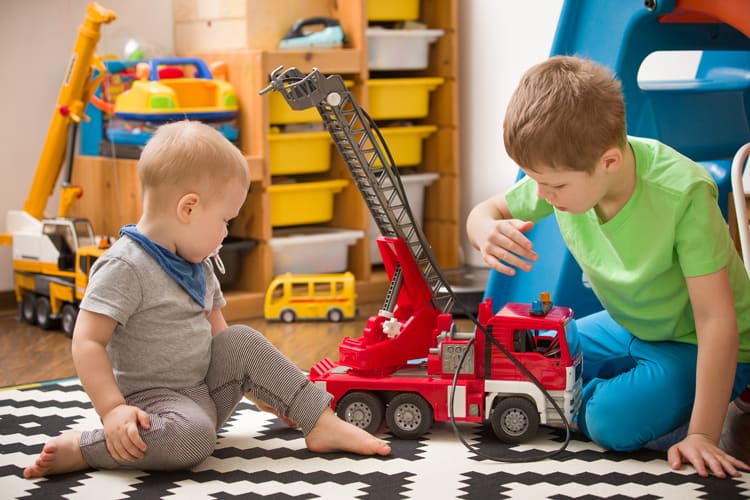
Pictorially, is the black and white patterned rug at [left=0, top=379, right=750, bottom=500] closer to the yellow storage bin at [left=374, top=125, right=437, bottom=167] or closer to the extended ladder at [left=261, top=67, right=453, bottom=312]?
the extended ladder at [left=261, top=67, right=453, bottom=312]

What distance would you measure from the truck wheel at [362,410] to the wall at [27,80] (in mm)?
→ 1456

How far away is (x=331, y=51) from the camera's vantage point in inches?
106

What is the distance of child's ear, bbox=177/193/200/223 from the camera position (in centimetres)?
140

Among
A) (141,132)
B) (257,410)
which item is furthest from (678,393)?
(141,132)

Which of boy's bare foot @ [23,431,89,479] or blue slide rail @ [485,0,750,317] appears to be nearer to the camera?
boy's bare foot @ [23,431,89,479]

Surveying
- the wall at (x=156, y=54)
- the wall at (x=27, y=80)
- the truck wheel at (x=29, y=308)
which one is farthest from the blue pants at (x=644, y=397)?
the wall at (x=27, y=80)

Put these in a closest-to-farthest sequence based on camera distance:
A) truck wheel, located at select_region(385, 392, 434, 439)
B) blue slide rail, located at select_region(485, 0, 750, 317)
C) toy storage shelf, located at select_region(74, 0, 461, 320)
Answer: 1. truck wheel, located at select_region(385, 392, 434, 439)
2. blue slide rail, located at select_region(485, 0, 750, 317)
3. toy storage shelf, located at select_region(74, 0, 461, 320)

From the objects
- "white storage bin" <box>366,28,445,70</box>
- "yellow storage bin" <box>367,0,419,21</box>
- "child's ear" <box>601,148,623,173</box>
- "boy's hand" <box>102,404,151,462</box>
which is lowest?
"boy's hand" <box>102,404,151,462</box>

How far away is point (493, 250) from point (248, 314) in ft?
4.06

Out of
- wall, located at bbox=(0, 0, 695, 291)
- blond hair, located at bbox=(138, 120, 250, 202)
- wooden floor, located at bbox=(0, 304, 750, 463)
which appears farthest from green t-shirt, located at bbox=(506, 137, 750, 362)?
wall, located at bbox=(0, 0, 695, 291)

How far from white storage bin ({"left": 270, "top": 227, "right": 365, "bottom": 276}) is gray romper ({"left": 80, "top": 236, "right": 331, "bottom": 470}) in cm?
118

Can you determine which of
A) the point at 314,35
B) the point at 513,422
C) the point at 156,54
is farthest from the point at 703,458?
the point at 156,54

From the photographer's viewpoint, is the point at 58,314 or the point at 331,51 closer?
the point at 58,314

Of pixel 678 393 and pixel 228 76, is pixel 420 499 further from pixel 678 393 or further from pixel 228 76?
pixel 228 76
